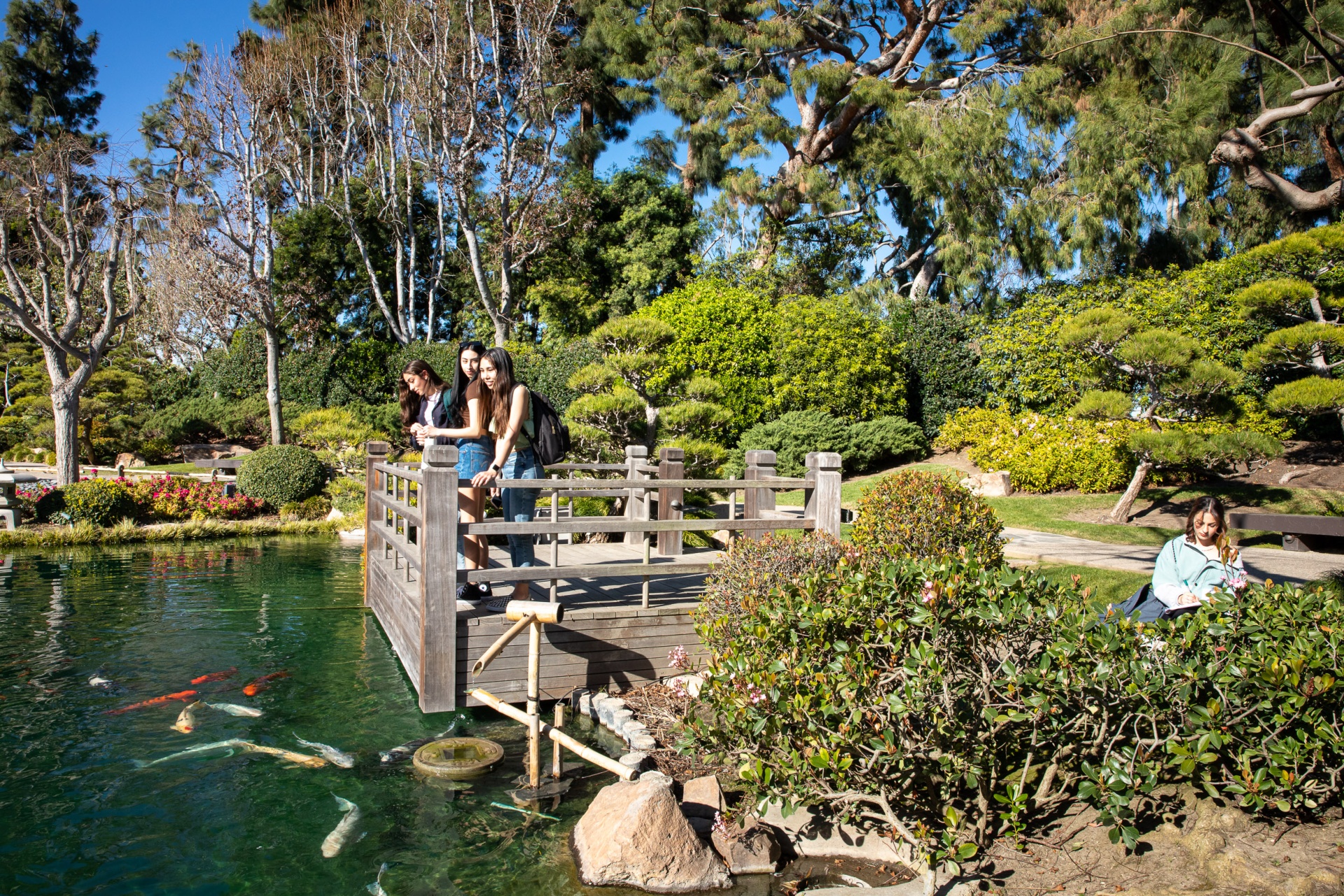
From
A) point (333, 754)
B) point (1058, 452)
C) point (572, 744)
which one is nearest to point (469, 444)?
point (333, 754)

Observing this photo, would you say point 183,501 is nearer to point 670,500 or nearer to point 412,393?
point 412,393

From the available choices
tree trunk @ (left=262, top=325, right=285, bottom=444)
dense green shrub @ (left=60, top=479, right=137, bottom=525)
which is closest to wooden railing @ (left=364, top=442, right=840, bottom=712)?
dense green shrub @ (left=60, top=479, right=137, bottom=525)

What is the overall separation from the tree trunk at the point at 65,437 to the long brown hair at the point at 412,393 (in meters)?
12.4

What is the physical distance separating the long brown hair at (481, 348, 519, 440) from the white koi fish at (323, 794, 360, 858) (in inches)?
97.1

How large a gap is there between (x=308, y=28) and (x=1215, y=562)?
93.3 feet

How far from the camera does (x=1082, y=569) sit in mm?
8844

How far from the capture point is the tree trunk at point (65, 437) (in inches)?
633

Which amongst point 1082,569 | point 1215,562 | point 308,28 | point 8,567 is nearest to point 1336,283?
point 1082,569

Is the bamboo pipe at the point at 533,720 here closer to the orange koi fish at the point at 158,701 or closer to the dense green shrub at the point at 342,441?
the orange koi fish at the point at 158,701

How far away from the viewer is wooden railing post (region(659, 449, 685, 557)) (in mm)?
7787

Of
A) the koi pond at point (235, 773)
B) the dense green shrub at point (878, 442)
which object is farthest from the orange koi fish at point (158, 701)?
the dense green shrub at point (878, 442)

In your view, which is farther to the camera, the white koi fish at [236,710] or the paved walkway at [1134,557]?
the paved walkway at [1134,557]

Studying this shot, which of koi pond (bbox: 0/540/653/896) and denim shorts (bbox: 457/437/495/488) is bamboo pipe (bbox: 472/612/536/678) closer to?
koi pond (bbox: 0/540/653/896)

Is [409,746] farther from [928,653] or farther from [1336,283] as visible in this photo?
[1336,283]
